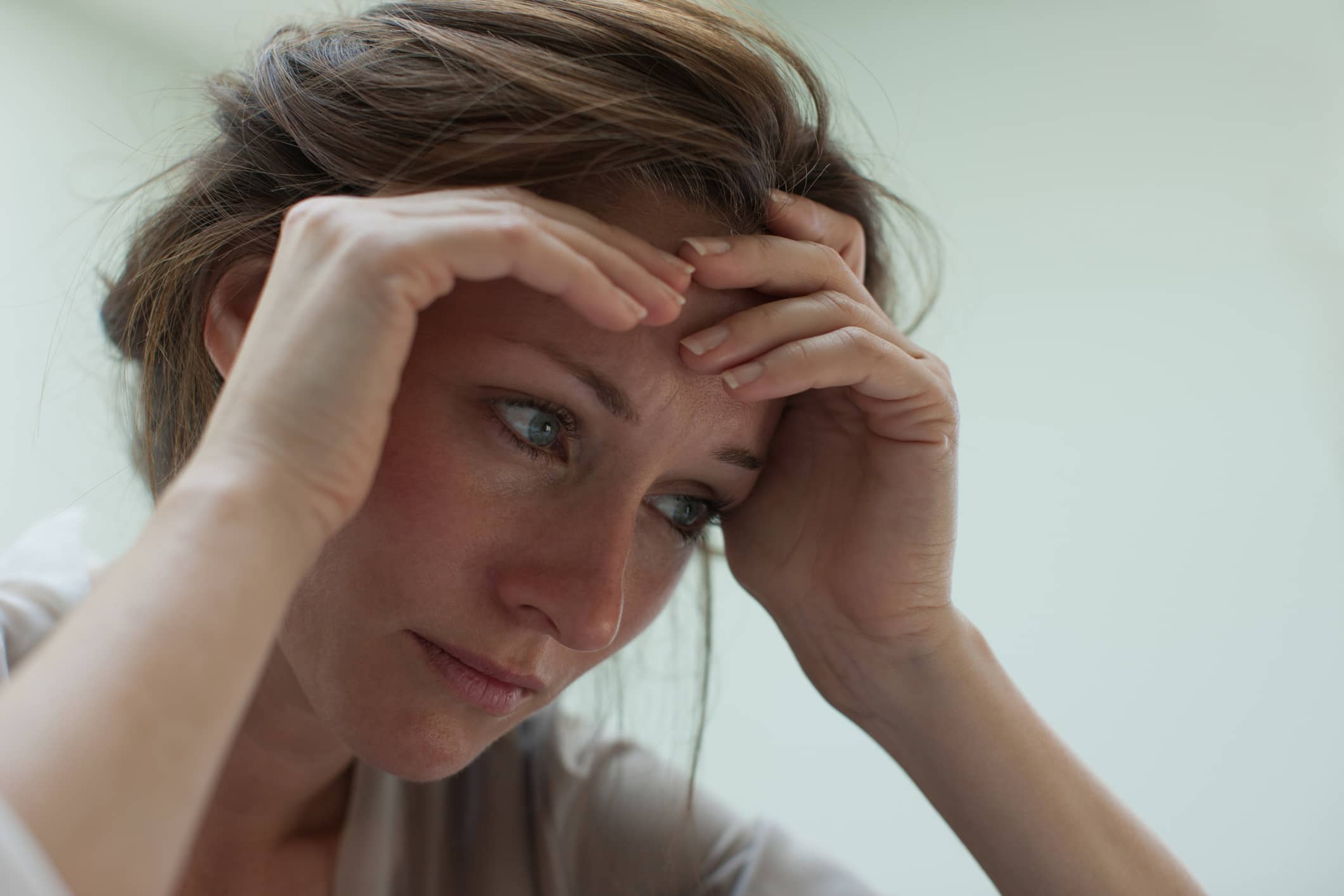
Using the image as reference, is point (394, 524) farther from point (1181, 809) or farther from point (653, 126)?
point (1181, 809)

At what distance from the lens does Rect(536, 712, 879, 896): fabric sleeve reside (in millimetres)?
1204

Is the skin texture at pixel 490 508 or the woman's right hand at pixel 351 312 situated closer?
the woman's right hand at pixel 351 312

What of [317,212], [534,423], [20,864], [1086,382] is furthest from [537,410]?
[1086,382]

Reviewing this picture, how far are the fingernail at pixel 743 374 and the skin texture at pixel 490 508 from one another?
0.08ft

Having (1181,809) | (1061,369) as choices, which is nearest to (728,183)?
(1061,369)

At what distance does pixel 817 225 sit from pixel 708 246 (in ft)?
0.73

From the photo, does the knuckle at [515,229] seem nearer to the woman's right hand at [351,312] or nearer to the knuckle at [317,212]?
the woman's right hand at [351,312]

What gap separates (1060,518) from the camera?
1.78 meters

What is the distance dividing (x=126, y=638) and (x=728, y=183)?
607 millimetres

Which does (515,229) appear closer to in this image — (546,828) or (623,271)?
(623,271)

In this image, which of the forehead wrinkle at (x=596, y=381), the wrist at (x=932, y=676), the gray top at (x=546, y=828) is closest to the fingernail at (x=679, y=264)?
the forehead wrinkle at (x=596, y=381)

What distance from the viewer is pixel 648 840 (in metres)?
1.27

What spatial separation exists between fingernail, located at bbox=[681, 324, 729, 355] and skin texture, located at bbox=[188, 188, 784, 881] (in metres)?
0.01

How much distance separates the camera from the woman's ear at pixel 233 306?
905 millimetres
